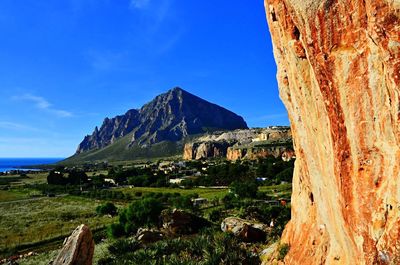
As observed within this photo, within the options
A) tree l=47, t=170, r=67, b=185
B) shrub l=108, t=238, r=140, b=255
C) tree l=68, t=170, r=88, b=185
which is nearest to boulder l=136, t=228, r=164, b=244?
shrub l=108, t=238, r=140, b=255

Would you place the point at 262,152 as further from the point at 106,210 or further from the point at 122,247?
the point at 122,247

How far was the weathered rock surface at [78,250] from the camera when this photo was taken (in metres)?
17.3

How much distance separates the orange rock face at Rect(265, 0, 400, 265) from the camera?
8062mm

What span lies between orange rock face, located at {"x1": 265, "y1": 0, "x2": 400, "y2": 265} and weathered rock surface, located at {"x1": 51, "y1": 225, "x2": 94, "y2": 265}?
12.2m

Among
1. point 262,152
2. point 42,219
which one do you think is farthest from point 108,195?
point 262,152

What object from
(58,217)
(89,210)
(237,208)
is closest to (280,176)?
(237,208)

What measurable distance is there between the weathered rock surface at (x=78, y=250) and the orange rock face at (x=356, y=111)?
1225 centimetres

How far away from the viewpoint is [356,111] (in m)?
9.03

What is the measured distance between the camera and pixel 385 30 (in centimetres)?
805

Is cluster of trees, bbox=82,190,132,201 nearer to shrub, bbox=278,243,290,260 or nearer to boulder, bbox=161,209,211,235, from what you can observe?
boulder, bbox=161,209,211,235

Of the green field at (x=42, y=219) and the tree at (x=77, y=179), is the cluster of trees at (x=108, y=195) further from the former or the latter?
the tree at (x=77, y=179)

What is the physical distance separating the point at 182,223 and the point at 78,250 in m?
24.6

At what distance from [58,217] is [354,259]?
2517 inches

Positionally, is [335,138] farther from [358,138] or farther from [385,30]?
[385,30]
